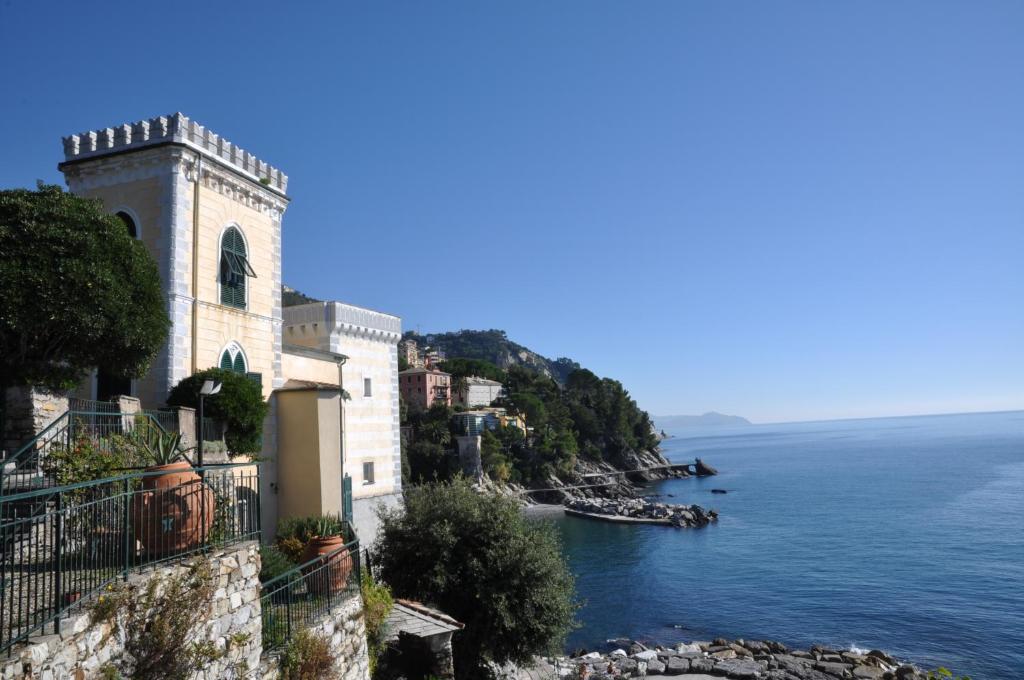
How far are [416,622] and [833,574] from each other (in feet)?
114

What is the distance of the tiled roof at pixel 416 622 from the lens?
12.9 m

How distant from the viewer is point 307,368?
19.8 m

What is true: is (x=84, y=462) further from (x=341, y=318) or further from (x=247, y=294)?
(x=341, y=318)

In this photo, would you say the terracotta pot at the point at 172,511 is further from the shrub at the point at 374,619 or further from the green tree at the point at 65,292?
the shrub at the point at 374,619

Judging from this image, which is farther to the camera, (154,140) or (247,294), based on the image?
(247,294)

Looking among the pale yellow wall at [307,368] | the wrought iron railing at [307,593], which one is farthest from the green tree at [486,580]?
the pale yellow wall at [307,368]

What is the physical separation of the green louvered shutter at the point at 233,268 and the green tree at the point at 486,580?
762 cm

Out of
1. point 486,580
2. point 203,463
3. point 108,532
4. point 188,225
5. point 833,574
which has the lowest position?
point 833,574

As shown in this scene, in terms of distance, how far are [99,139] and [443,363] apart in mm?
97091

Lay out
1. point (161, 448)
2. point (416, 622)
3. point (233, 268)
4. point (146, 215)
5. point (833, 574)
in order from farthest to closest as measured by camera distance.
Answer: point (833, 574)
point (233, 268)
point (146, 215)
point (416, 622)
point (161, 448)

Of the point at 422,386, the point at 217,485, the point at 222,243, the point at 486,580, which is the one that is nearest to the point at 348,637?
the point at 217,485

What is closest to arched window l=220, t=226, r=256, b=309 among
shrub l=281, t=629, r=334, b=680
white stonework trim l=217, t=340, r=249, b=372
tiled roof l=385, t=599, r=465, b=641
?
white stonework trim l=217, t=340, r=249, b=372

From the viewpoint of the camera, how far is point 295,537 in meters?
15.0

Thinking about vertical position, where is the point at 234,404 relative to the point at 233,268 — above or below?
below
